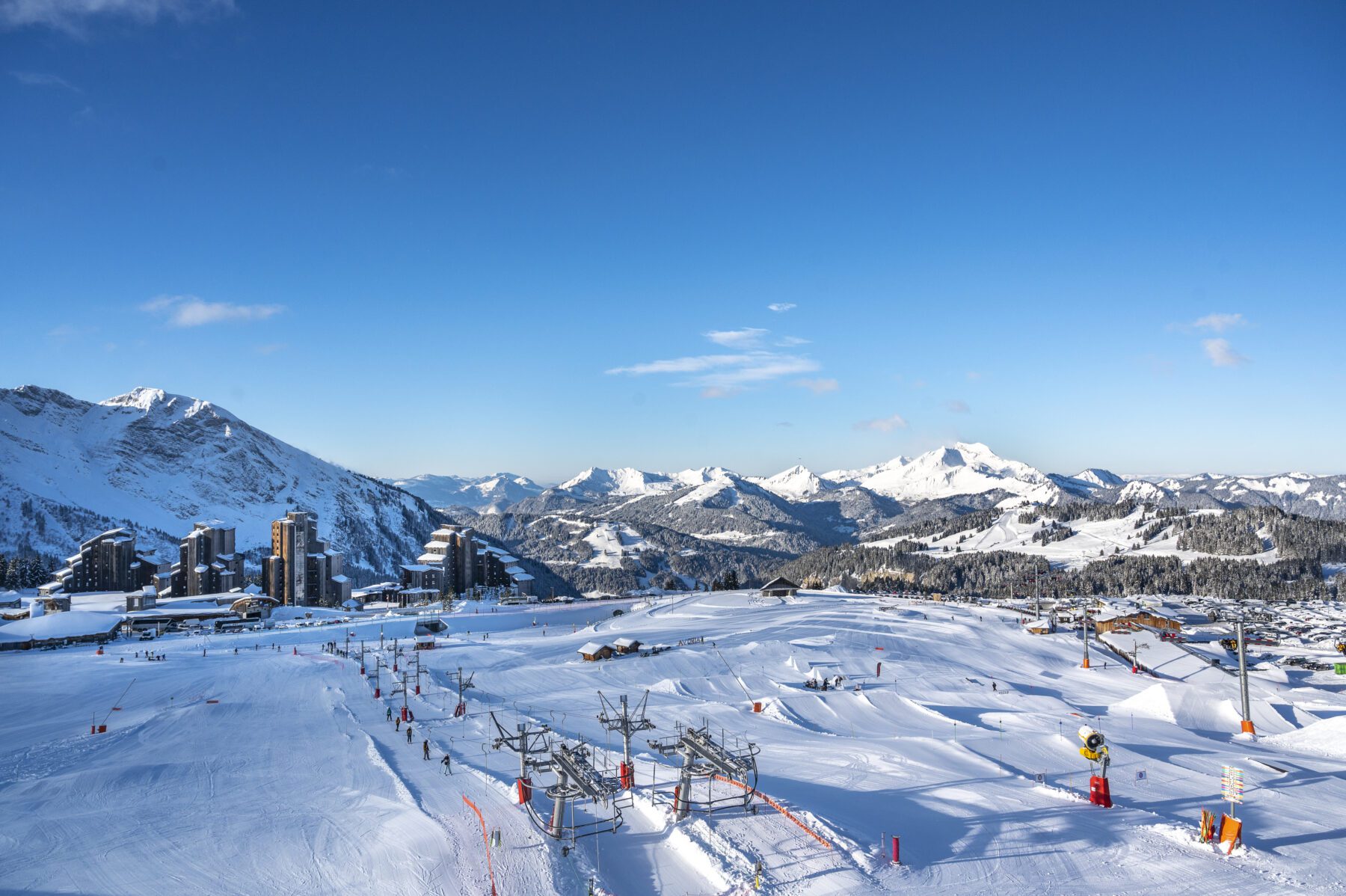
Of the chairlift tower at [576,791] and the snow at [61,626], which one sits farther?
the snow at [61,626]

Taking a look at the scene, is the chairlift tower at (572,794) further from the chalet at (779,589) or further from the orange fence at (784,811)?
the chalet at (779,589)

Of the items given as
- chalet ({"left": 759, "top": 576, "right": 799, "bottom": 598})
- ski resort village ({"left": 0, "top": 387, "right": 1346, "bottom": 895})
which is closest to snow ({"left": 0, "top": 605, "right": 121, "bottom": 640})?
ski resort village ({"left": 0, "top": 387, "right": 1346, "bottom": 895})

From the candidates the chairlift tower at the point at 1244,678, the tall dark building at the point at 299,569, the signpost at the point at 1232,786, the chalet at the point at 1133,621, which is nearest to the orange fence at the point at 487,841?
the signpost at the point at 1232,786

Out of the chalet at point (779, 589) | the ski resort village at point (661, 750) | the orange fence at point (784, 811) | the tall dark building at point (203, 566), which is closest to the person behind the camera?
the ski resort village at point (661, 750)

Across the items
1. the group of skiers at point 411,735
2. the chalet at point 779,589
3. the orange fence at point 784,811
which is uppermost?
the orange fence at point 784,811

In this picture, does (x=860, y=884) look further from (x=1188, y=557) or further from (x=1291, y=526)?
(x=1291, y=526)

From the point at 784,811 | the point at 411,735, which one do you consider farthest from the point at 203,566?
the point at 784,811

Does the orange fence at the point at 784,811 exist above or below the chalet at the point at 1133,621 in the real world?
above

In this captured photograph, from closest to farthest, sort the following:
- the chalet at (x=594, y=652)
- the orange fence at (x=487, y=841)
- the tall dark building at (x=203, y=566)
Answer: the orange fence at (x=487, y=841)
the chalet at (x=594, y=652)
the tall dark building at (x=203, y=566)
